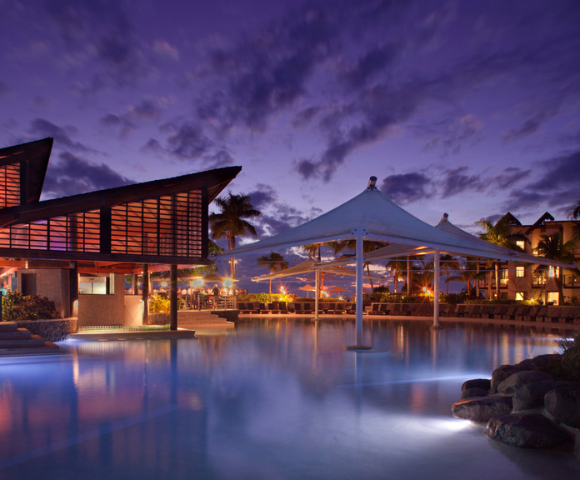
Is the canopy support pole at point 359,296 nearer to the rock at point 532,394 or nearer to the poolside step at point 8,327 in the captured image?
the rock at point 532,394

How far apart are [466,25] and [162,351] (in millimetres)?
13405

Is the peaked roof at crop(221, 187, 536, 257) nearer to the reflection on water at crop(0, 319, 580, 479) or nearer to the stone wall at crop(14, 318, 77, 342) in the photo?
the reflection on water at crop(0, 319, 580, 479)

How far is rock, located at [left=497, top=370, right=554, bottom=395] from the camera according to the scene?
6.28m

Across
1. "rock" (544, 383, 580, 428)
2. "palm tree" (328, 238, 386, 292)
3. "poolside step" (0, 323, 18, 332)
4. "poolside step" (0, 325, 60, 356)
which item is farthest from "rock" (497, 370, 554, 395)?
"palm tree" (328, 238, 386, 292)

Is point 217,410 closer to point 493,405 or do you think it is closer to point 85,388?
point 85,388

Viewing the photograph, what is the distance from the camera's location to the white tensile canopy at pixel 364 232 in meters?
13.4

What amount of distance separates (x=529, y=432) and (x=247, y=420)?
3205 mm

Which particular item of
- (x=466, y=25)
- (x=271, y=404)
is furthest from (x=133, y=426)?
(x=466, y=25)

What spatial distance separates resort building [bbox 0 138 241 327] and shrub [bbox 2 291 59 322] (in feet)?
2.54

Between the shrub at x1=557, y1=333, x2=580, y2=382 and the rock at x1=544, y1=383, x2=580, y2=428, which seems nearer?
the rock at x1=544, y1=383, x2=580, y2=428

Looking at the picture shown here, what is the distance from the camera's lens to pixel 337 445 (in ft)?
16.5

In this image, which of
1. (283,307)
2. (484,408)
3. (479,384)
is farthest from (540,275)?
(484,408)

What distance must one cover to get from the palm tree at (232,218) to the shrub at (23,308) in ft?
75.2

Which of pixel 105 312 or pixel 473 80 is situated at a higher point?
pixel 473 80
